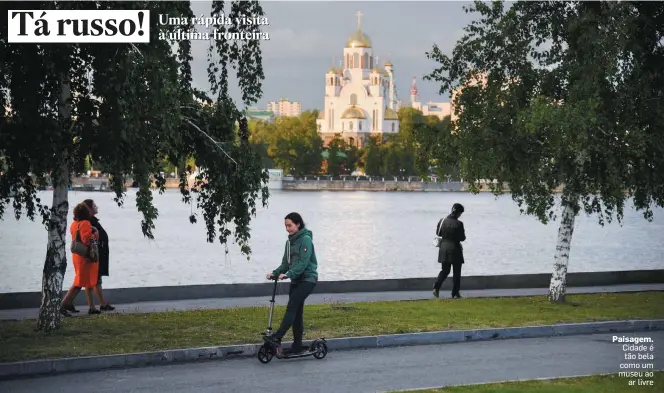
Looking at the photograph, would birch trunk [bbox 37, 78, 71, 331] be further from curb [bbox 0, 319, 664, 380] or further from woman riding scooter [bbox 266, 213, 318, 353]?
woman riding scooter [bbox 266, 213, 318, 353]

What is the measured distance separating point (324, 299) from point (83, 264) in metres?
5.23

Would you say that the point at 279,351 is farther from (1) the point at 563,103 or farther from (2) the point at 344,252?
(2) the point at 344,252

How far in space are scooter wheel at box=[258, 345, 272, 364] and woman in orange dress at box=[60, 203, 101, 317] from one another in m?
4.93

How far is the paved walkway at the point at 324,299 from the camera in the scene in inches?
758

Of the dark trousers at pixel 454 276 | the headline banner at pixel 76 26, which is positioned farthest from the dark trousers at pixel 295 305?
the dark trousers at pixel 454 276

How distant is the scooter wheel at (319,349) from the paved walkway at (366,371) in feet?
0.32

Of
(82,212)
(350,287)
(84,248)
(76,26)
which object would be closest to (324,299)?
(350,287)

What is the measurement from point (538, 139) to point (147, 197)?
26.6 feet

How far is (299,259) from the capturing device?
1391 cm

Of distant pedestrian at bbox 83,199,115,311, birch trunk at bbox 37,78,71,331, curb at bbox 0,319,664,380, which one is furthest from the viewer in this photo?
distant pedestrian at bbox 83,199,115,311

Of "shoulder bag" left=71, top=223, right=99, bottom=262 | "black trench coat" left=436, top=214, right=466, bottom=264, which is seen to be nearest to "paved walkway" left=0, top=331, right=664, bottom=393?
"shoulder bag" left=71, top=223, right=99, bottom=262

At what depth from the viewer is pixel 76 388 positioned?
12.2 metres

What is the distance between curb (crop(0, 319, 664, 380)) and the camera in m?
13.3

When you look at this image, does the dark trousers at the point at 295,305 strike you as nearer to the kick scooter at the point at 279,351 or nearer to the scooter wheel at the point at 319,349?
the kick scooter at the point at 279,351
